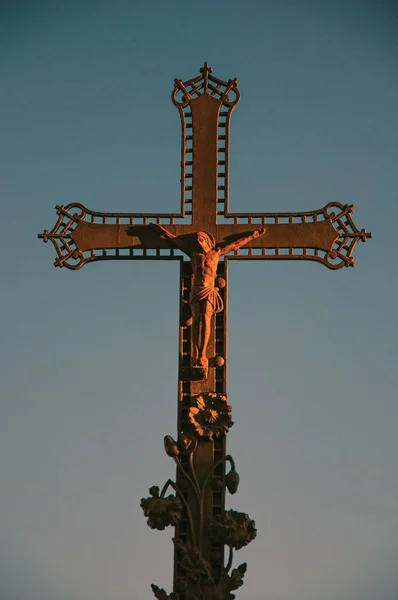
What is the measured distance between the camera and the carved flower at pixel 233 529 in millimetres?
12266

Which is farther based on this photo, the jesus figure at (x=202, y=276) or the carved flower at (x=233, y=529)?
the jesus figure at (x=202, y=276)

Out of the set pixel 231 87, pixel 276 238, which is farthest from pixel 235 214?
pixel 231 87

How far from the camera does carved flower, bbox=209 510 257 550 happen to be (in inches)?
483

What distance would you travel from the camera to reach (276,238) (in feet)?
44.6

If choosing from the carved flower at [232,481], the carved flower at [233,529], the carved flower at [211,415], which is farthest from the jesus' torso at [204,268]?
the carved flower at [233,529]

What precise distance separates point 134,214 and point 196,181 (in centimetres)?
68

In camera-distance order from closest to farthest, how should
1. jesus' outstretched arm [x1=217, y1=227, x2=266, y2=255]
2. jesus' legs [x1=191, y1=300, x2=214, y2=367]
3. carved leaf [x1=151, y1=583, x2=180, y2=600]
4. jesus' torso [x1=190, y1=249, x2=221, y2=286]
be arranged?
1. carved leaf [x1=151, y1=583, x2=180, y2=600]
2. jesus' legs [x1=191, y1=300, x2=214, y2=367]
3. jesus' torso [x1=190, y1=249, x2=221, y2=286]
4. jesus' outstretched arm [x1=217, y1=227, x2=266, y2=255]

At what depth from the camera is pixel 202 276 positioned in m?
13.3

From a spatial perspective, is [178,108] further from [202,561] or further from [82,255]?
[202,561]

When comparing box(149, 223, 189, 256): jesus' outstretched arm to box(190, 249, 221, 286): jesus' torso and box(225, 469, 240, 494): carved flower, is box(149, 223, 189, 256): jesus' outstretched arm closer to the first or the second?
box(190, 249, 221, 286): jesus' torso

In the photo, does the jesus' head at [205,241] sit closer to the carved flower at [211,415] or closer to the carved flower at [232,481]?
the carved flower at [211,415]

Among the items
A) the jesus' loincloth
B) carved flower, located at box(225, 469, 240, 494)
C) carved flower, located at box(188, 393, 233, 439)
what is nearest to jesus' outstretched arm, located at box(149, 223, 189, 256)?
the jesus' loincloth

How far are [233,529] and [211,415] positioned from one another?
1.07m

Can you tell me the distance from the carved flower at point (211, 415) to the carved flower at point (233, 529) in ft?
2.49
